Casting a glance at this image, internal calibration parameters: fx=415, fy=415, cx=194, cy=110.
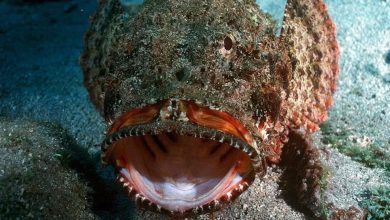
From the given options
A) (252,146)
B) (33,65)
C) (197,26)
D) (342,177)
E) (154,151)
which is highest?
(197,26)

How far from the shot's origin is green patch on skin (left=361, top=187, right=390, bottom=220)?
342 cm

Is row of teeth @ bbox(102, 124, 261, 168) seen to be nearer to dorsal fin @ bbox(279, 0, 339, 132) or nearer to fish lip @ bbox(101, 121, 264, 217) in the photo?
fish lip @ bbox(101, 121, 264, 217)


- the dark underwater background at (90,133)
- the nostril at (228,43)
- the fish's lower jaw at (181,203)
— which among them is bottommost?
the dark underwater background at (90,133)

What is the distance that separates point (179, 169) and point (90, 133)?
181 cm

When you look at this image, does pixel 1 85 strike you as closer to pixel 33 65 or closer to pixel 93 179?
pixel 33 65

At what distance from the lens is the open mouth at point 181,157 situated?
245 centimetres

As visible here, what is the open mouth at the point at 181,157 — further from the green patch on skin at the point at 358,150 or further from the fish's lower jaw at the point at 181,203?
the green patch on skin at the point at 358,150

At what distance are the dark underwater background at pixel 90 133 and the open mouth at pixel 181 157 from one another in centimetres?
59

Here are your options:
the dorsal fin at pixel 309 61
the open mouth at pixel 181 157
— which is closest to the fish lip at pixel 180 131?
the open mouth at pixel 181 157

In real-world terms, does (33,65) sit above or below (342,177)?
below

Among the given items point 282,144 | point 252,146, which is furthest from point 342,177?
point 252,146

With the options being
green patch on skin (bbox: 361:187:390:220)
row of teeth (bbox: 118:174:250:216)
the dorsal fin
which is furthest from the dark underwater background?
row of teeth (bbox: 118:174:250:216)

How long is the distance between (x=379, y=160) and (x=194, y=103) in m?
2.48

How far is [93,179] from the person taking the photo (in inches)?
142
